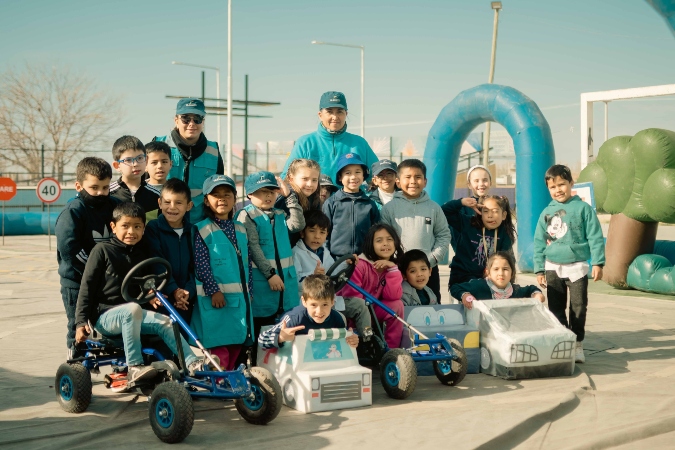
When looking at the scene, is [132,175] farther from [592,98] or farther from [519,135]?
[592,98]

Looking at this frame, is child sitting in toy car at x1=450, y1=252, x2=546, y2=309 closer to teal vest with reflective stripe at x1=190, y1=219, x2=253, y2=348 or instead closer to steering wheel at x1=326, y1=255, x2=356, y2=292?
steering wheel at x1=326, y1=255, x2=356, y2=292

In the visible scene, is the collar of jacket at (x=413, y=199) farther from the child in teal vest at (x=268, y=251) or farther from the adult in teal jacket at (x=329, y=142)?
the child in teal vest at (x=268, y=251)

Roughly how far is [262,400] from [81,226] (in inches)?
69.6

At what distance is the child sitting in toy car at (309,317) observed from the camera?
5.36 meters

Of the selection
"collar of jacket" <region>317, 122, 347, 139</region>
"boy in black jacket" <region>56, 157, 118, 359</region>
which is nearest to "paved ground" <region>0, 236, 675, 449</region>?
"boy in black jacket" <region>56, 157, 118, 359</region>

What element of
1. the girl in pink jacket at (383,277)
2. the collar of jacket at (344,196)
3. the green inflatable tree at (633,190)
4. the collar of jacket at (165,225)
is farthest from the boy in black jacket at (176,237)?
the green inflatable tree at (633,190)

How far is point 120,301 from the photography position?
5.15 meters

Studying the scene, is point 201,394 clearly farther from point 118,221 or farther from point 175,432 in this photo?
point 118,221

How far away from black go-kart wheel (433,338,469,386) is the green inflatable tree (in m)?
6.53

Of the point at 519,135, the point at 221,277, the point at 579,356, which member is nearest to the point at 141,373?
the point at 221,277

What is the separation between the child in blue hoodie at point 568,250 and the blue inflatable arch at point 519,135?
20.0ft

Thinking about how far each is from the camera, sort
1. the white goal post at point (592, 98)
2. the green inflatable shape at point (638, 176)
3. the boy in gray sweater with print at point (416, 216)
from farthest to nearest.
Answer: the white goal post at point (592, 98) < the green inflatable shape at point (638, 176) < the boy in gray sweater with print at point (416, 216)

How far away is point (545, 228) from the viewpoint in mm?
7344

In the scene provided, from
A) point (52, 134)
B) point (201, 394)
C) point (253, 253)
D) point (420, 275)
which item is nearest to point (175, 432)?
point (201, 394)
